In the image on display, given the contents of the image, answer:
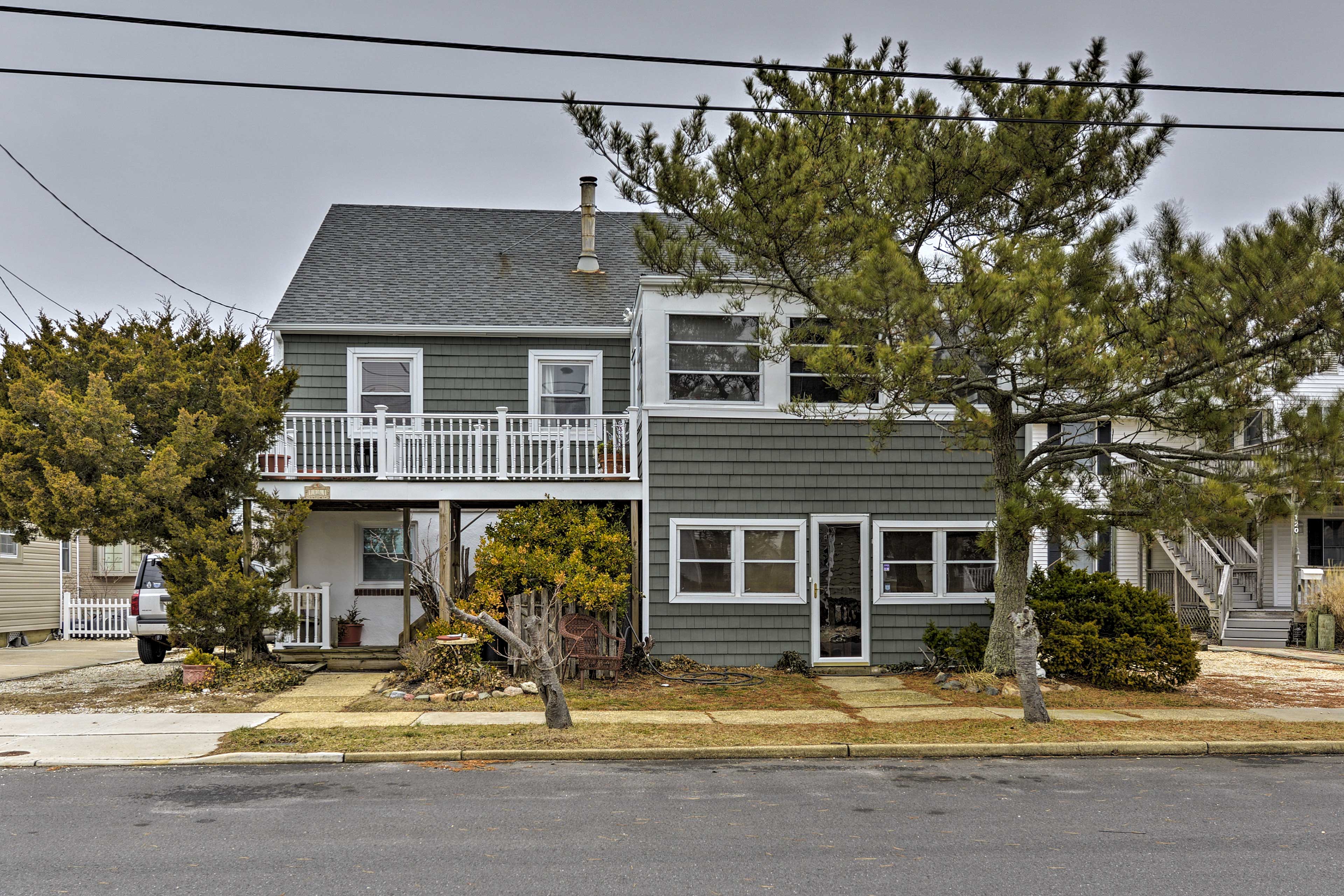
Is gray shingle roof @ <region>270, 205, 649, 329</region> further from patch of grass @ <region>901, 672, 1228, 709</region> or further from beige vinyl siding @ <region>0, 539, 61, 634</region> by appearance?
beige vinyl siding @ <region>0, 539, 61, 634</region>

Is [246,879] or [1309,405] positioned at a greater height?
[1309,405]

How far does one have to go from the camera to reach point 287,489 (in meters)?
14.4

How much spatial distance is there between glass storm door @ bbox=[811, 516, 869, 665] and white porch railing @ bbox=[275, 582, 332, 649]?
23.6ft

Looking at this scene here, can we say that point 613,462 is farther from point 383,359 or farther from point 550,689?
point 550,689

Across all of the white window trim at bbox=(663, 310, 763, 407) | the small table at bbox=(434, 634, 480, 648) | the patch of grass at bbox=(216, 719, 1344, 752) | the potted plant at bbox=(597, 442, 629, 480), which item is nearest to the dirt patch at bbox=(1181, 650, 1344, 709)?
the patch of grass at bbox=(216, 719, 1344, 752)

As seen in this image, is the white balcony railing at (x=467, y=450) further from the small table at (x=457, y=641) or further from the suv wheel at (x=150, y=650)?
the suv wheel at (x=150, y=650)

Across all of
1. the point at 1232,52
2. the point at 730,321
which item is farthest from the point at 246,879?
the point at 1232,52

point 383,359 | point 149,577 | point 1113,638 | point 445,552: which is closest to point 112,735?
point 445,552

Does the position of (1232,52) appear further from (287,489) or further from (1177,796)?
(287,489)

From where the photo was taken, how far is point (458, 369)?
1698cm

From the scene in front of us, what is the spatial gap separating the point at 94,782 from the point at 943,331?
8780 mm

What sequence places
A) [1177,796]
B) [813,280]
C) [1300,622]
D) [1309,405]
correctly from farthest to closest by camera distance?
1. [1300,622]
2. [813,280]
3. [1309,405]
4. [1177,796]

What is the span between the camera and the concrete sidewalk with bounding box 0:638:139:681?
1587cm

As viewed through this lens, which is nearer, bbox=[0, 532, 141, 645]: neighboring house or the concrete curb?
the concrete curb
